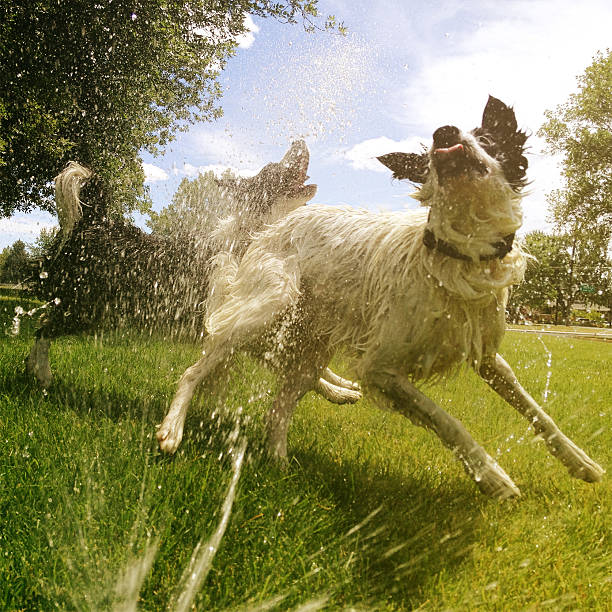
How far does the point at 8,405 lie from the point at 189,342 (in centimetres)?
236

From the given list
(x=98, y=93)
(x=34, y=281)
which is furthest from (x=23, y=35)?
(x=34, y=281)

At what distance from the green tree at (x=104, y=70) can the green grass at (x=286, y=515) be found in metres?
5.01

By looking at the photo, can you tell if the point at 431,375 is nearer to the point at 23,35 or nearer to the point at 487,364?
the point at 487,364

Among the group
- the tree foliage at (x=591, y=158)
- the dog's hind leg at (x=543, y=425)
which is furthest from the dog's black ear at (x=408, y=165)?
the tree foliage at (x=591, y=158)

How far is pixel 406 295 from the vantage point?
2547 millimetres

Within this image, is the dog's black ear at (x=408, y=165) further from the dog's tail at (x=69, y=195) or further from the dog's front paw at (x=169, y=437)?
the dog's tail at (x=69, y=195)

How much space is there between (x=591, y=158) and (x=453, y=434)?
14.1 metres

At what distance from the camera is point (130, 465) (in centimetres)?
242

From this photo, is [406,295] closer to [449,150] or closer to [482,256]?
[482,256]

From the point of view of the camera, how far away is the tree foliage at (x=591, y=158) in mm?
13211

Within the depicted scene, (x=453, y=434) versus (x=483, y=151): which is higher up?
(x=483, y=151)

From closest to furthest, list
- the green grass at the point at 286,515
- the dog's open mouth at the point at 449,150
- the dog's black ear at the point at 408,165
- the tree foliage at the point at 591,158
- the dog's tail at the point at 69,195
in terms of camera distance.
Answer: the green grass at the point at 286,515 → the dog's open mouth at the point at 449,150 → the dog's black ear at the point at 408,165 → the dog's tail at the point at 69,195 → the tree foliage at the point at 591,158

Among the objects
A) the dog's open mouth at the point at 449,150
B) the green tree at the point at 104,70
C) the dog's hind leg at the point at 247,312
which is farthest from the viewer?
the green tree at the point at 104,70

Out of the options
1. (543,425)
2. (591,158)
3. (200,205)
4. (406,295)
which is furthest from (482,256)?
(591,158)
